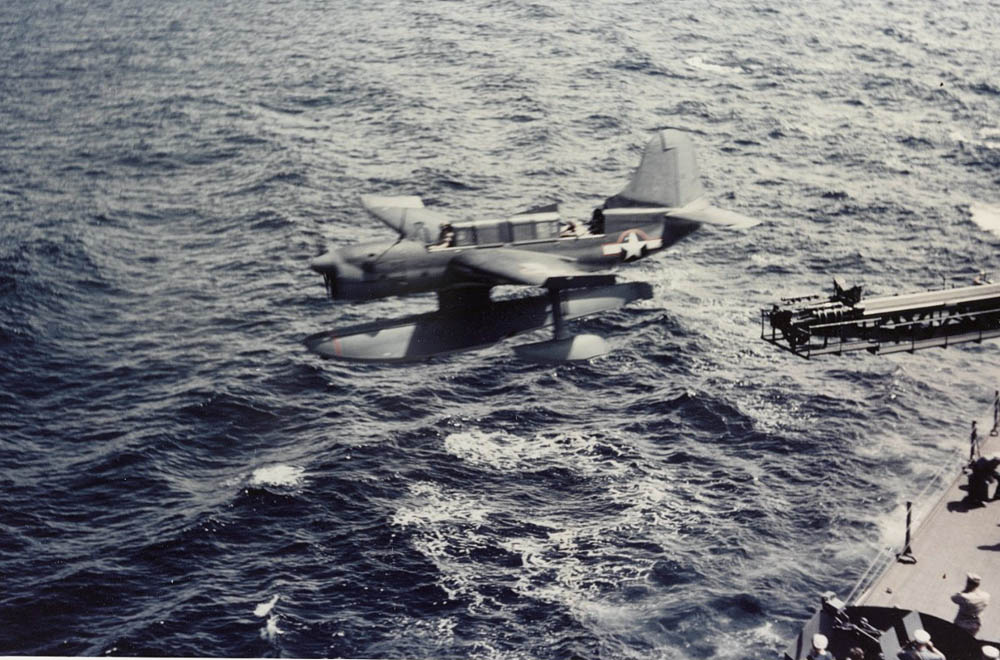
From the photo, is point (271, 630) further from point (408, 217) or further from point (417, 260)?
point (408, 217)

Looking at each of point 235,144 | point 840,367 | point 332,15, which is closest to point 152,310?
point 235,144

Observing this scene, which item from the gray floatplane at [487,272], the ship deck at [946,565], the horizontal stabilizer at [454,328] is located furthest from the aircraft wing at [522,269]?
the ship deck at [946,565]

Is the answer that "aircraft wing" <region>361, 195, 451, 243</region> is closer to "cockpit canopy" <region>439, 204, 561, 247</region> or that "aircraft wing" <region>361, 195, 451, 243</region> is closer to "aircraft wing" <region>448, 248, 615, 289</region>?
"cockpit canopy" <region>439, 204, 561, 247</region>

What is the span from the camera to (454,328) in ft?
132

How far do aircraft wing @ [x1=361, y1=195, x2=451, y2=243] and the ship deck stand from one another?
21412 mm

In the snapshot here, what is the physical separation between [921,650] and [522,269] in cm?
1887

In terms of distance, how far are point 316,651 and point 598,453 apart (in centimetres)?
1983

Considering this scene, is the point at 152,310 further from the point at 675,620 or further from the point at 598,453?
the point at 675,620

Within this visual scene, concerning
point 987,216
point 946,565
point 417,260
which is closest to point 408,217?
point 417,260

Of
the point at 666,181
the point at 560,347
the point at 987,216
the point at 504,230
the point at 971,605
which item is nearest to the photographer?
the point at 971,605

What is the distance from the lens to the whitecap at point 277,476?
49.3 m

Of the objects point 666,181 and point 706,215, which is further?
point 666,181

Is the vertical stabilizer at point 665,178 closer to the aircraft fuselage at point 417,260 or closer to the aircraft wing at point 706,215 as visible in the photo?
the aircraft wing at point 706,215

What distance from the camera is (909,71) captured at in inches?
3750
